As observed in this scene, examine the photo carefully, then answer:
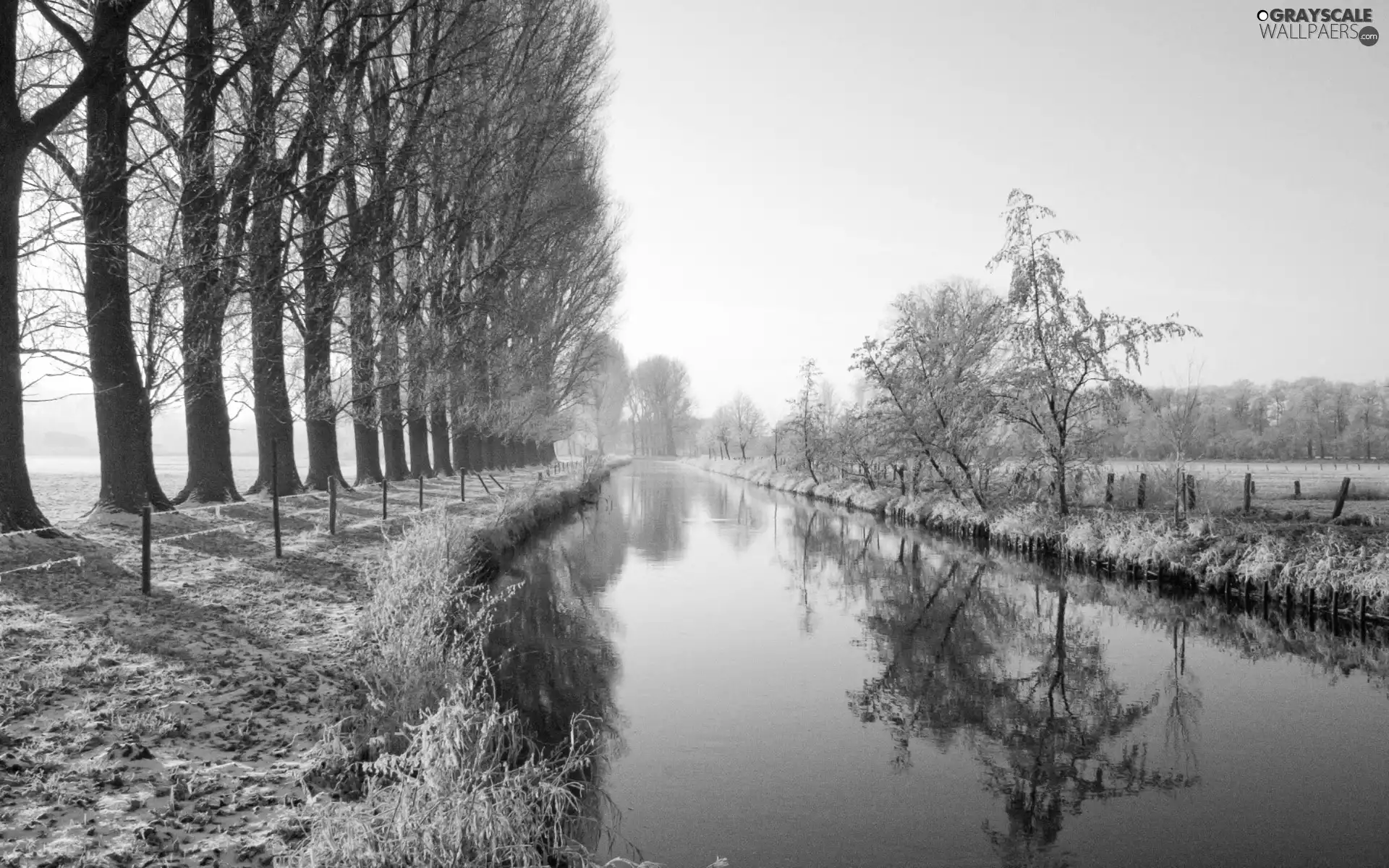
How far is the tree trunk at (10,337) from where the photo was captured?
29.4 ft

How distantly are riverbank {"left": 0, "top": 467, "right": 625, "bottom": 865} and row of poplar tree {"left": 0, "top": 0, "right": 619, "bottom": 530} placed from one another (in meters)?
1.60

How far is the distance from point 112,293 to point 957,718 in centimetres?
1185

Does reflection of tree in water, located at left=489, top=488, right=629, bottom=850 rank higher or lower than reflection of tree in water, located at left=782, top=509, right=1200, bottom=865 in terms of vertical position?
higher

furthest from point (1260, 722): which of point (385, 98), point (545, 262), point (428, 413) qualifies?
point (545, 262)

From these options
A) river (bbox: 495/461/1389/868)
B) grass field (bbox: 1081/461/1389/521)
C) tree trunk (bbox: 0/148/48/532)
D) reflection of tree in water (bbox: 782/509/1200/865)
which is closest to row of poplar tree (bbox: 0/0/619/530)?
tree trunk (bbox: 0/148/48/532)

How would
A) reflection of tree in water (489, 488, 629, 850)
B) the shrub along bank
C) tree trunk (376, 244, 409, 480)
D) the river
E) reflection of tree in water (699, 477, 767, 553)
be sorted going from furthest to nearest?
reflection of tree in water (699, 477, 767, 553)
tree trunk (376, 244, 409, 480)
reflection of tree in water (489, 488, 629, 850)
the river
the shrub along bank

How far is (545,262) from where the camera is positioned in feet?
82.4

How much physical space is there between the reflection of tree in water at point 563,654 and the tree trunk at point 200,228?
5.67 metres

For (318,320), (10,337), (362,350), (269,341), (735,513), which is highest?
(318,320)

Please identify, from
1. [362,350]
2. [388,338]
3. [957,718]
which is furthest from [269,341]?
[957,718]

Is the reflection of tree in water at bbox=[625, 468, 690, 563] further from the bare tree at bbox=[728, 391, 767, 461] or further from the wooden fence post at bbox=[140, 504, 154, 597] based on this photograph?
the bare tree at bbox=[728, 391, 767, 461]

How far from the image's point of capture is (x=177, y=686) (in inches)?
237

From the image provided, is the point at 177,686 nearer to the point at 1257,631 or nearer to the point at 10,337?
the point at 10,337

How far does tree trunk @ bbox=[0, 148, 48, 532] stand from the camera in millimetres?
8961
